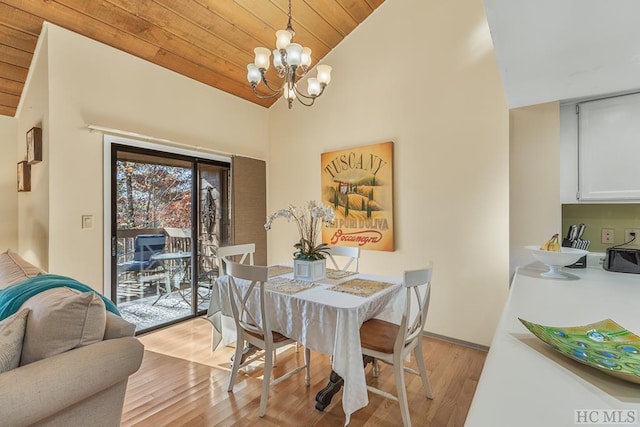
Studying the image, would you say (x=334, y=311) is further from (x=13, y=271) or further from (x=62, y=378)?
(x=13, y=271)

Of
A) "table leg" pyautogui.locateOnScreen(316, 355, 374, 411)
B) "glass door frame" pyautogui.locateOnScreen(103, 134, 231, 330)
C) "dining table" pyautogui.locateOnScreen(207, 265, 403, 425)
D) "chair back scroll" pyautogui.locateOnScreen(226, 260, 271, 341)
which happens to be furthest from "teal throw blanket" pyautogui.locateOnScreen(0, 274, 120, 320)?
"table leg" pyautogui.locateOnScreen(316, 355, 374, 411)

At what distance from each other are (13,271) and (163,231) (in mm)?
1408

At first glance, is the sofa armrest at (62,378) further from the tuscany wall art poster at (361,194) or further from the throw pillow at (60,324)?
the tuscany wall art poster at (361,194)

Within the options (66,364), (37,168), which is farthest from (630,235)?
(37,168)

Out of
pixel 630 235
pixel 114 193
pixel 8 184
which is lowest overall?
pixel 630 235

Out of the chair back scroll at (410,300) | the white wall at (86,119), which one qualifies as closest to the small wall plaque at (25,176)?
the white wall at (86,119)

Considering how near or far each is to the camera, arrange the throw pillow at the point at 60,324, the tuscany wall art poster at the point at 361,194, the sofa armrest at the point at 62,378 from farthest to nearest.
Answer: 1. the tuscany wall art poster at the point at 361,194
2. the throw pillow at the point at 60,324
3. the sofa armrest at the point at 62,378

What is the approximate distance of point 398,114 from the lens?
3127 mm

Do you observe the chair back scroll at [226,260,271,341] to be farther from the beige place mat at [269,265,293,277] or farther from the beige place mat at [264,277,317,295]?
the beige place mat at [269,265,293,277]

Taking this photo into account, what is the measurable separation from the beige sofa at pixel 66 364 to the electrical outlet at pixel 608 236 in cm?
267

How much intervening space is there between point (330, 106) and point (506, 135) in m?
1.93

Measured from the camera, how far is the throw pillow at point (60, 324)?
112cm

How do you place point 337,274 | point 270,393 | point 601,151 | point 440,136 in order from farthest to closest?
point 440,136, point 337,274, point 270,393, point 601,151

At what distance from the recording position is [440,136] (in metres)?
2.88
